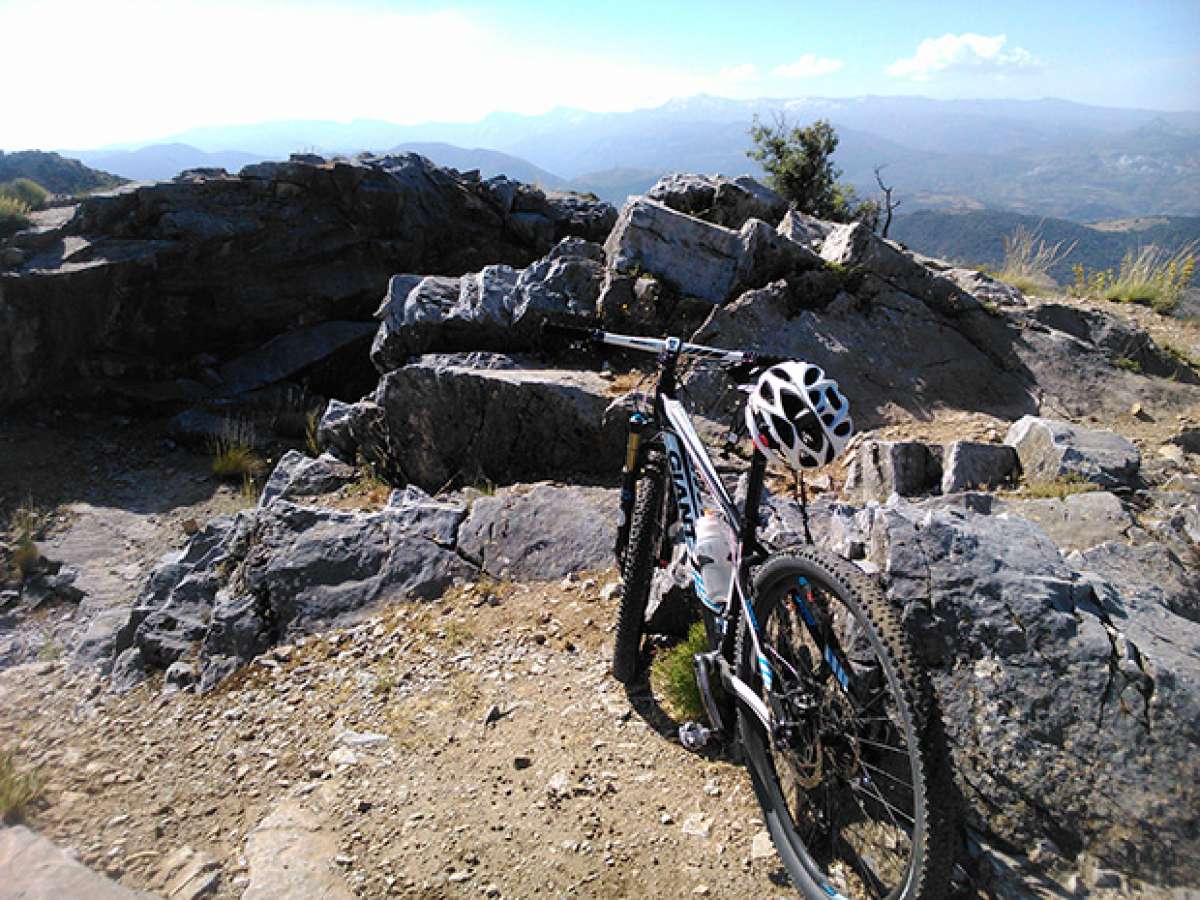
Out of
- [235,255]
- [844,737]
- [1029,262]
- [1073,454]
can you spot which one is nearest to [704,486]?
[844,737]

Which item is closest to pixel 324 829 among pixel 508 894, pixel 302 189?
pixel 508 894

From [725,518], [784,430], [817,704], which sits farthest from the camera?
[725,518]

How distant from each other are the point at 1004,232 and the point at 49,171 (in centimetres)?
15200

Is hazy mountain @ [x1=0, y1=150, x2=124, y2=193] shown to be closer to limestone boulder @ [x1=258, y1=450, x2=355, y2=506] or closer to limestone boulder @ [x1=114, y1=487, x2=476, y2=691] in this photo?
limestone boulder @ [x1=258, y1=450, x2=355, y2=506]

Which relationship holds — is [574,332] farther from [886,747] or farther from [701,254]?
[701,254]

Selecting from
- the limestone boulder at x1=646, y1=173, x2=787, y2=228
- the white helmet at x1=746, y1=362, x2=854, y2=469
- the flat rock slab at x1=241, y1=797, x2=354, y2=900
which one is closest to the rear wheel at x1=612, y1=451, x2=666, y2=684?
the white helmet at x1=746, y1=362, x2=854, y2=469

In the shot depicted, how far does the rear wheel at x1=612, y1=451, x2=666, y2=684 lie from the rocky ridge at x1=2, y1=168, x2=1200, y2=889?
859 mm

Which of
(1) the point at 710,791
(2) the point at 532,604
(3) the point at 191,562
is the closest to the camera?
(1) the point at 710,791

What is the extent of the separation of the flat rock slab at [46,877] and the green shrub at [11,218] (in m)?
20.9

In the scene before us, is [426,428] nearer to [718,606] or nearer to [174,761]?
[174,761]

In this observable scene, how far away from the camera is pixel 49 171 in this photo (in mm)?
57062

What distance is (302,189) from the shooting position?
21.2 meters

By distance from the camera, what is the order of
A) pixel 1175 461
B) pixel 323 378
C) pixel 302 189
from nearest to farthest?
1. pixel 1175 461
2. pixel 323 378
3. pixel 302 189

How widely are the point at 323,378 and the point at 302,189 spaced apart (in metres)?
6.00
